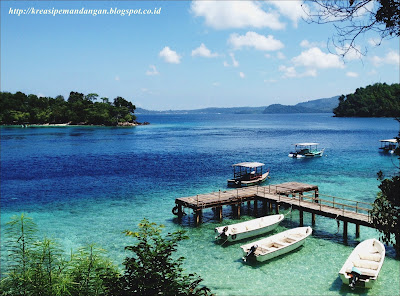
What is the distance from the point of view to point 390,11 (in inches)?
308

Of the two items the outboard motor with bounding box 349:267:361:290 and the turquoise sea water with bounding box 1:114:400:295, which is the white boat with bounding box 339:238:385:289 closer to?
the outboard motor with bounding box 349:267:361:290

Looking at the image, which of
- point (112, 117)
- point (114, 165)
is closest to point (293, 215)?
point (114, 165)

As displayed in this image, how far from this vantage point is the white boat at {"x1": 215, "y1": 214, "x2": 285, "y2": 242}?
26286 mm

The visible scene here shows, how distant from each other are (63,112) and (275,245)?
7436 inches

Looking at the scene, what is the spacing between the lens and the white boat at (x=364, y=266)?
19.1 meters

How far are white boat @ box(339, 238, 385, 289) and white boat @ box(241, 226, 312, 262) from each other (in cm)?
403

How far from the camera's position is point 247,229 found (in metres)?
27.2

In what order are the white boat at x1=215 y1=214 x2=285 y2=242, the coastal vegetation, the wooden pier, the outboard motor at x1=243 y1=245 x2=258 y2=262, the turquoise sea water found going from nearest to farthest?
the coastal vegetation < the turquoise sea water < the outboard motor at x1=243 y1=245 x2=258 y2=262 < the white boat at x1=215 y1=214 x2=285 y2=242 < the wooden pier

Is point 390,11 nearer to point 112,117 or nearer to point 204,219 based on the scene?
point 204,219

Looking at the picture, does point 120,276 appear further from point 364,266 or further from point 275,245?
point 364,266

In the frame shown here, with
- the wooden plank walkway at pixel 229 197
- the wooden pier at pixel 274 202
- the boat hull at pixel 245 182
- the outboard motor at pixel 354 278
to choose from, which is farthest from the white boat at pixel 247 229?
the boat hull at pixel 245 182

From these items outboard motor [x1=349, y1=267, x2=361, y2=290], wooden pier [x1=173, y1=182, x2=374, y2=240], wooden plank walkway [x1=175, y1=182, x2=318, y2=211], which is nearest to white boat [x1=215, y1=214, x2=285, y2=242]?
wooden pier [x1=173, y1=182, x2=374, y2=240]

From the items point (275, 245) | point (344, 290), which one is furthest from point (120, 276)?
point (275, 245)

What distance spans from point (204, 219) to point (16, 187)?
29.3 metres
